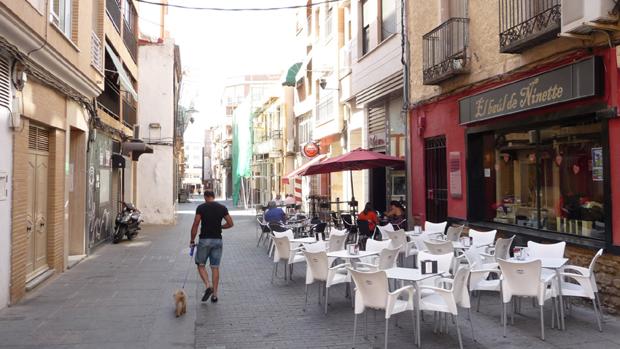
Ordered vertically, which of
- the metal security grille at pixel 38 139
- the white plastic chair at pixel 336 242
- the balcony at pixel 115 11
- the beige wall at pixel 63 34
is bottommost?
the white plastic chair at pixel 336 242

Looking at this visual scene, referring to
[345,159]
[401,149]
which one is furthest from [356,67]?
[345,159]

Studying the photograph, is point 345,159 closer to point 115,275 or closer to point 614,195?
point 115,275

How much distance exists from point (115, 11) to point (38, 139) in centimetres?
886

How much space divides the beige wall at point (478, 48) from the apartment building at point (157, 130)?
1286 cm

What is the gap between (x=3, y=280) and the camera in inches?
284

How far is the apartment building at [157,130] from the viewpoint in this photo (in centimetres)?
2239

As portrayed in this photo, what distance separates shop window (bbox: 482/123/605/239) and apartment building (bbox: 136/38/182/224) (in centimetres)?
1513

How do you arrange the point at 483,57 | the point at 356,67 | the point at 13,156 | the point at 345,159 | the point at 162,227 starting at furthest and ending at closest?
the point at 162,227
the point at 356,67
the point at 345,159
the point at 483,57
the point at 13,156

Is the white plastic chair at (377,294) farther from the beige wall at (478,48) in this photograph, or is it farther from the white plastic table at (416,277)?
the beige wall at (478,48)

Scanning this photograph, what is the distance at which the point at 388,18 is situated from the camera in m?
15.3

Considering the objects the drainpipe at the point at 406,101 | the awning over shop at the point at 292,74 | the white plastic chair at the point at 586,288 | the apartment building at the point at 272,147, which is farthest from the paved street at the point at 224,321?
the apartment building at the point at 272,147

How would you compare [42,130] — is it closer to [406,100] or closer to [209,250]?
[209,250]

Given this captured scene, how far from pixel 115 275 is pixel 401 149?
8251mm

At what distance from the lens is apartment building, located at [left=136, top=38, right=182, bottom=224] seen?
882 inches
